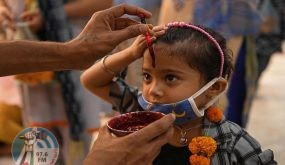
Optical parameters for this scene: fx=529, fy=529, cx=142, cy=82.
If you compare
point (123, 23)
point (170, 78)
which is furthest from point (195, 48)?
point (123, 23)

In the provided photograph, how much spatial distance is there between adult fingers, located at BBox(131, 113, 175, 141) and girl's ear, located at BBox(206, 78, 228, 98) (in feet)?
1.31

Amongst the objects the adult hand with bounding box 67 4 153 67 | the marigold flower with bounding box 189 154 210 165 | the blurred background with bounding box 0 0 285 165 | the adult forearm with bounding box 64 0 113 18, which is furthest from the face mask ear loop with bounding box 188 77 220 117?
the adult forearm with bounding box 64 0 113 18

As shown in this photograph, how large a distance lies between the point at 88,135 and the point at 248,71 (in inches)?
39.9

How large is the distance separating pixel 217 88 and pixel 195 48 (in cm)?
15

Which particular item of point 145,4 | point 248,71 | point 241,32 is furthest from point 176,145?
point 248,71

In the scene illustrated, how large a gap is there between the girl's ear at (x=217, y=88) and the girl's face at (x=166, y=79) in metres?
0.08

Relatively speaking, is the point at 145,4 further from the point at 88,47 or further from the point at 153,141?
the point at 153,141

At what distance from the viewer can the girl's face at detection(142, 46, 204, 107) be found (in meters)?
1.42

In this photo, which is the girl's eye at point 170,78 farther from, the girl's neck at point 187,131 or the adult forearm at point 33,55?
the adult forearm at point 33,55

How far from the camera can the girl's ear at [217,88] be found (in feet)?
5.00

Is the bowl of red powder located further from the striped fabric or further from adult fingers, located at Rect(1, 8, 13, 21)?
adult fingers, located at Rect(1, 8, 13, 21)

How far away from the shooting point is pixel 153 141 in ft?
3.74

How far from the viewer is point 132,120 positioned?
1.28 m

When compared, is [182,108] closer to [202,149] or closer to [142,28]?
[202,149]
